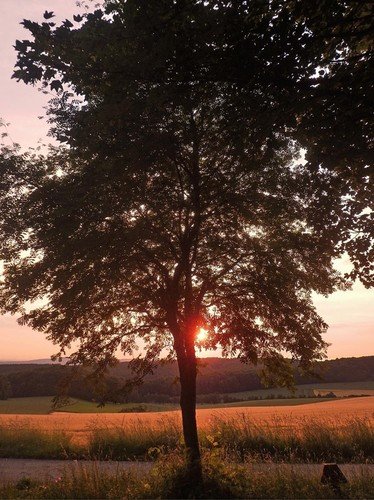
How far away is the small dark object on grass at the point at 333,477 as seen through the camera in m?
9.66

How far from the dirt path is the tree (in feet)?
6.54

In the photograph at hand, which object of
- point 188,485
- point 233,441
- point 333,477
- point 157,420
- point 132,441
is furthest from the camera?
point 157,420

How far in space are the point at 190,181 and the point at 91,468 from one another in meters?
7.29

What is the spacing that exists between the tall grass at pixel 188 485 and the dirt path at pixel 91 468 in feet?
0.85

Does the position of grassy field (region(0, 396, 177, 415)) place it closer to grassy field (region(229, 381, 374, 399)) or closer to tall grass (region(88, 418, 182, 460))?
grassy field (region(229, 381, 374, 399))

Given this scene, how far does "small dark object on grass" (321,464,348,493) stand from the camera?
9.66 meters

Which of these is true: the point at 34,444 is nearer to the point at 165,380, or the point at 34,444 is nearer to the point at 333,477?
the point at 333,477

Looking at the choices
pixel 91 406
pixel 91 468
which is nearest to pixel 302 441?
pixel 91 468

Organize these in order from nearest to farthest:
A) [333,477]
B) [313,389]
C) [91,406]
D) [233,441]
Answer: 1. [333,477]
2. [233,441]
3. [91,406]
4. [313,389]

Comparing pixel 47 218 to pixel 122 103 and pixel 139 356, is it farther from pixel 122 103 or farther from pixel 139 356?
pixel 139 356

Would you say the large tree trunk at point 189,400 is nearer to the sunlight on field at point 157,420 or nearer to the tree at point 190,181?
the tree at point 190,181

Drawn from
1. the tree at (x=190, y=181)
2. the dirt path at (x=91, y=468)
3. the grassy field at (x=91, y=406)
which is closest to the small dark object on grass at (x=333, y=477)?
the dirt path at (x=91, y=468)

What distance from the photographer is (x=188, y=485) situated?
34.2 ft

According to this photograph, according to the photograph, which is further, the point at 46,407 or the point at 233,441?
the point at 46,407
